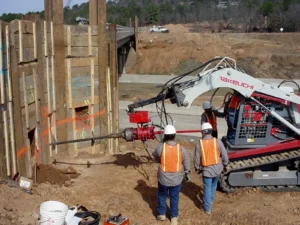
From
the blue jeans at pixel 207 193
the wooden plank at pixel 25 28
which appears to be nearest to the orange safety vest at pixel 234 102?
the blue jeans at pixel 207 193

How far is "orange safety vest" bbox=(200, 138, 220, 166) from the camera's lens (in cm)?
852

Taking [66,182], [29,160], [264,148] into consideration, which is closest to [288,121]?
[264,148]

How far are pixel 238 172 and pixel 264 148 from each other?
807 mm

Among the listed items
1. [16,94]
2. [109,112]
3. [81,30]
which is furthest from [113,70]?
[16,94]

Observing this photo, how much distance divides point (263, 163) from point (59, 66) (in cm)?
595

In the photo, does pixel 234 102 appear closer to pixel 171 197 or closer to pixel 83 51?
pixel 171 197

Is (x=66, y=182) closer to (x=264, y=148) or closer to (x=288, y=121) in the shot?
(x=264, y=148)

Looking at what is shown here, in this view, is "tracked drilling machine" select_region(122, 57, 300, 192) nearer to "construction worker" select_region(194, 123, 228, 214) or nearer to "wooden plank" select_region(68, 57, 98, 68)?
"construction worker" select_region(194, 123, 228, 214)

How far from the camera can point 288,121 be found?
10148 mm

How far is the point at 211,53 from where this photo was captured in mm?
45562

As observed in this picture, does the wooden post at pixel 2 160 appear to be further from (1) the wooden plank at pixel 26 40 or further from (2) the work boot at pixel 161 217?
(2) the work boot at pixel 161 217

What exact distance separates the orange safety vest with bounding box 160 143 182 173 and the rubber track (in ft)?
8.01

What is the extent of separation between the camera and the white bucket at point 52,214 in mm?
6074

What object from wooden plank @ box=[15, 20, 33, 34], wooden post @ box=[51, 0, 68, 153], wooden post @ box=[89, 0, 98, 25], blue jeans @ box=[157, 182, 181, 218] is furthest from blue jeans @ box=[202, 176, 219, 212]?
wooden post @ box=[89, 0, 98, 25]
